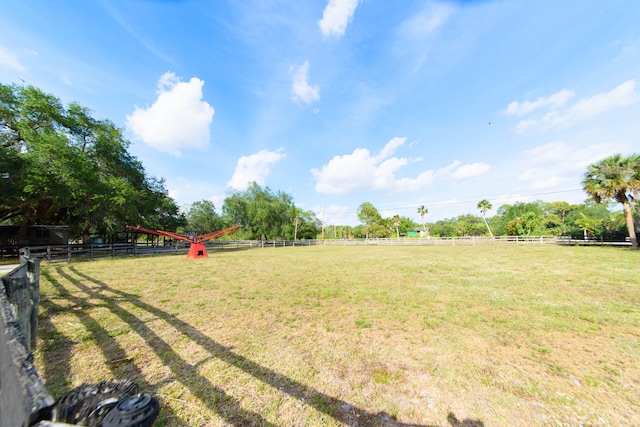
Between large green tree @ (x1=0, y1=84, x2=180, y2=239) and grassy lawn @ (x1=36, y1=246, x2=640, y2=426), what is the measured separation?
11.5 meters

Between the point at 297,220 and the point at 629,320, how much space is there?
144ft

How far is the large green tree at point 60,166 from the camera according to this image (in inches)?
542

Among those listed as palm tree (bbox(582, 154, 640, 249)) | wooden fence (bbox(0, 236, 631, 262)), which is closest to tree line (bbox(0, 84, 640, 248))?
palm tree (bbox(582, 154, 640, 249))

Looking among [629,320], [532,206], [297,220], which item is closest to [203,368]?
[629,320]

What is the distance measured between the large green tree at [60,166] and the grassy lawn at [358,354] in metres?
11.5

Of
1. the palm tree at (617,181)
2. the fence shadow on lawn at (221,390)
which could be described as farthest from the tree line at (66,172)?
the palm tree at (617,181)

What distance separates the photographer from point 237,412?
97.0 inches

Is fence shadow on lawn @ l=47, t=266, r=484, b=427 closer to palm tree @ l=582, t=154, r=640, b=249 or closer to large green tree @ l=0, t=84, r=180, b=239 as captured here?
large green tree @ l=0, t=84, r=180, b=239

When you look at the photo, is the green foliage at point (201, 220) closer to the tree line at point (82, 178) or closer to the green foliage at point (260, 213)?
the green foliage at point (260, 213)

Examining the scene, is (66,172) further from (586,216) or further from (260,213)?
(586,216)

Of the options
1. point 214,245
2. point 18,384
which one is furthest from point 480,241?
point 18,384

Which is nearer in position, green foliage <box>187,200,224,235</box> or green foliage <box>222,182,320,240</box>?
green foliage <box>222,182,320,240</box>

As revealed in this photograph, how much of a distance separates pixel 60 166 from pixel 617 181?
40.8 m

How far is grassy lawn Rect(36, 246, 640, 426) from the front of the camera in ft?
8.27
